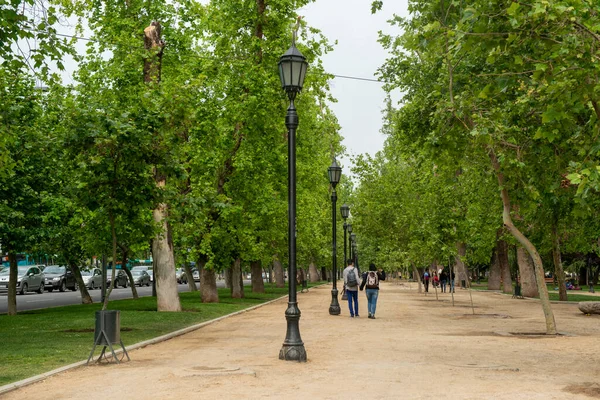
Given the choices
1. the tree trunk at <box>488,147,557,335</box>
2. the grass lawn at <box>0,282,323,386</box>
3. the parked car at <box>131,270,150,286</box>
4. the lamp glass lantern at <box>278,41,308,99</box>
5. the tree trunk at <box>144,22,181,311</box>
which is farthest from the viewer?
the parked car at <box>131,270,150,286</box>

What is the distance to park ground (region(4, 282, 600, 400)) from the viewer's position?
351 inches

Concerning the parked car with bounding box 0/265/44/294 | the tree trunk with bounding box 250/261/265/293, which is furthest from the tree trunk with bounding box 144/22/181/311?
the parked car with bounding box 0/265/44/294

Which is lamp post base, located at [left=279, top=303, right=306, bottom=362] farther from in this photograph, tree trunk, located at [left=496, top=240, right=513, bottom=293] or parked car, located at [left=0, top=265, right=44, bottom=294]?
Result: tree trunk, located at [left=496, top=240, right=513, bottom=293]

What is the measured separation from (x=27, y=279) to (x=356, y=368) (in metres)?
37.1

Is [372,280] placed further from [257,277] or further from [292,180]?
[257,277]

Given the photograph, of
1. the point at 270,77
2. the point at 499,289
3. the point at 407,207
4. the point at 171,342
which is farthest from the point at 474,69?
the point at 499,289

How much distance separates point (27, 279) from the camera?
43.8 metres

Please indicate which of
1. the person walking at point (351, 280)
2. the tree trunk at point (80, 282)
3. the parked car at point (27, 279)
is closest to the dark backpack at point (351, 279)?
the person walking at point (351, 280)

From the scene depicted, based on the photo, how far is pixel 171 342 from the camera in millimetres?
15461

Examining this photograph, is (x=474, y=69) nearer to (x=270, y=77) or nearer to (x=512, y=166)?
(x=512, y=166)

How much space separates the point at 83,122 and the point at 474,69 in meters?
11.3

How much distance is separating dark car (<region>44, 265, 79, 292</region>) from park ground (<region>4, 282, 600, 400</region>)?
1300 inches

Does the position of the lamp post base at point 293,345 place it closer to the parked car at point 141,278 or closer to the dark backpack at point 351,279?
the dark backpack at point 351,279

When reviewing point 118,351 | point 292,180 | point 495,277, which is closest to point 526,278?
point 495,277
